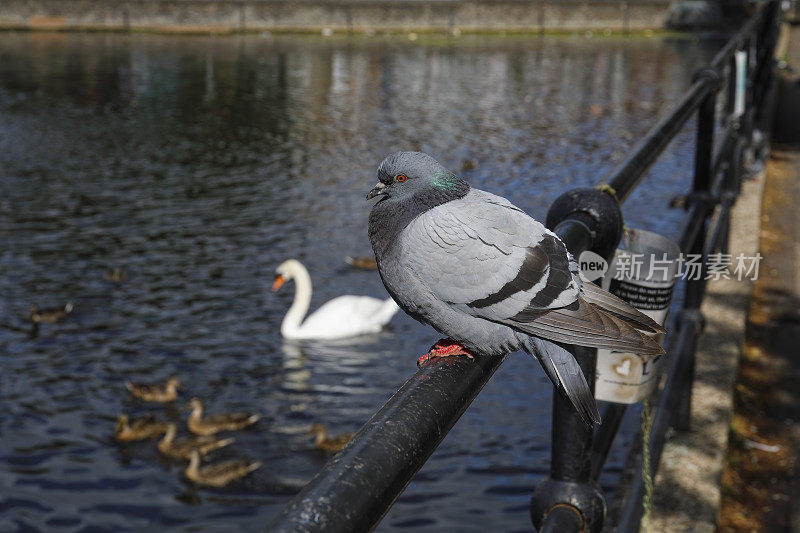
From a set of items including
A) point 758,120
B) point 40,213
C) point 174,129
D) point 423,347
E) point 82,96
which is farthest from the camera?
point 82,96

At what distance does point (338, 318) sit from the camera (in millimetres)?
9812

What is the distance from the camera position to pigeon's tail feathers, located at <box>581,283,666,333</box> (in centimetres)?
176

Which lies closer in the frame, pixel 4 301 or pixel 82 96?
pixel 4 301

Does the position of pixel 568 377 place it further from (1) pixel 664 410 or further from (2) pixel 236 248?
(2) pixel 236 248

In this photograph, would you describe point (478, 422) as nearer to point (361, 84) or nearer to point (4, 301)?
point (4, 301)

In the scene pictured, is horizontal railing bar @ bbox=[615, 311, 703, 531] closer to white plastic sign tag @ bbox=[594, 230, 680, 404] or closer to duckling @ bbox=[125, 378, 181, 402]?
white plastic sign tag @ bbox=[594, 230, 680, 404]

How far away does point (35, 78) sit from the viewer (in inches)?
1002

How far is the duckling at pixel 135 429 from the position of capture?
7625mm

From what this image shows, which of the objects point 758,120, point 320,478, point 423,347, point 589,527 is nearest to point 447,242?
point 589,527

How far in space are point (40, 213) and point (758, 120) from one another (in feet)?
30.2

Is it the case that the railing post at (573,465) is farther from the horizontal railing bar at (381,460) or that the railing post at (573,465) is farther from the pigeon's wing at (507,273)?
the horizontal railing bar at (381,460)

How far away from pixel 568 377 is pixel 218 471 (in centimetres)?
569

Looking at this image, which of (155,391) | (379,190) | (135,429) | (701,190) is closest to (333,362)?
(155,391)

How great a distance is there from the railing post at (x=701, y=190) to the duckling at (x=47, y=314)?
7184mm
